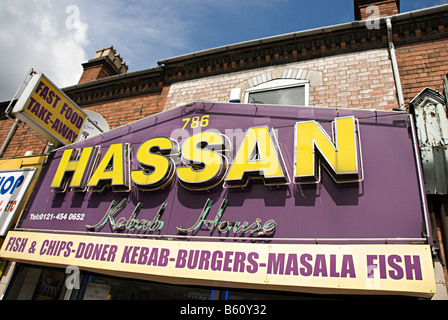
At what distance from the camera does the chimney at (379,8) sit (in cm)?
800

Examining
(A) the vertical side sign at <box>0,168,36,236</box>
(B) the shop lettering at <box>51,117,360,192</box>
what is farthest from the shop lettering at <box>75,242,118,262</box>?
(A) the vertical side sign at <box>0,168,36,236</box>

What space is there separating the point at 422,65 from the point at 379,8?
2932mm

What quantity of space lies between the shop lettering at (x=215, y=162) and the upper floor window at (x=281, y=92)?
234cm

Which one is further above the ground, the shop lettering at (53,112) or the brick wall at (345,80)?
the brick wall at (345,80)

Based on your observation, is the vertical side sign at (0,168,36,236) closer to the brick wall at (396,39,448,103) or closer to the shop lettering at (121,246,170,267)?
the shop lettering at (121,246,170,267)

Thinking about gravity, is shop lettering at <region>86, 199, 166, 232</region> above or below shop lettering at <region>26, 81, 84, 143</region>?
below

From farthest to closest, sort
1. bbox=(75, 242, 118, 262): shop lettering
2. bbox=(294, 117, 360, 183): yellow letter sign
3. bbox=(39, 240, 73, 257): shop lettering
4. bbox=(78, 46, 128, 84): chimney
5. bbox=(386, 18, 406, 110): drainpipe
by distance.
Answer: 1. bbox=(78, 46, 128, 84): chimney
2. bbox=(386, 18, 406, 110): drainpipe
3. bbox=(39, 240, 73, 257): shop lettering
4. bbox=(75, 242, 118, 262): shop lettering
5. bbox=(294, 117, 360, 183): yellow letter sign

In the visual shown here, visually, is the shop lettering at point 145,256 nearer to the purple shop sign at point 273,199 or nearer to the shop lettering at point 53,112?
the purple shop sign at point 273,199

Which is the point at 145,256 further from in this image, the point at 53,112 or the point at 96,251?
the point at 53,112

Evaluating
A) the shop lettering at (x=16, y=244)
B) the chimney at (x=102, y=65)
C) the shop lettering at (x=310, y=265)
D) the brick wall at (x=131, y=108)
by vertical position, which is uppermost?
the chimney at (x=102, y=65)

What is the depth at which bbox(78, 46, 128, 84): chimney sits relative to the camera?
1252 centimetres

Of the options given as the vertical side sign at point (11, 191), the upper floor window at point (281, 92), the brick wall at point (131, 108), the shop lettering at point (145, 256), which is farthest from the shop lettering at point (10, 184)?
the upper floor window at point (281, 92)

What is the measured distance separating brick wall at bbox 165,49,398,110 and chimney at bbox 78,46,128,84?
6744mm
